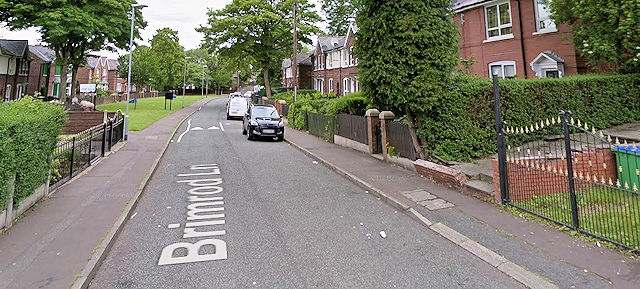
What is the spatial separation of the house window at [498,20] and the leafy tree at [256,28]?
21142 millimetres

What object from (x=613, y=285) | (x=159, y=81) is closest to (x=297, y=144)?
(x=613, y=285)

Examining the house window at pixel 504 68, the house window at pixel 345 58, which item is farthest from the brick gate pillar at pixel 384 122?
the house window at pixel 345 58

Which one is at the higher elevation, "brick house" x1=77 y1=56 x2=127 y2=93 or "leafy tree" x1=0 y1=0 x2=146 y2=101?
"brick house" x1=77 y1=56 x2=127 y2=93

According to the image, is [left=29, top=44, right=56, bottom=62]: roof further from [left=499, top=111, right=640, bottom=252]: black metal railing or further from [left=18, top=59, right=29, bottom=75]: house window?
[left=499, top=111, right=640, bottom=252]: black metal railing

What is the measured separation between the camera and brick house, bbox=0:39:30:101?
3338cm

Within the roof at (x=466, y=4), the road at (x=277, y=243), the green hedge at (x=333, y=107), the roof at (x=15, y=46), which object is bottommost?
the road at (x=277, y=243)

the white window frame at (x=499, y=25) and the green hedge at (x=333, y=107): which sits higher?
the white window frame at (x=499, y=25)

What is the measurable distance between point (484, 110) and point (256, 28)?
33.8 meters

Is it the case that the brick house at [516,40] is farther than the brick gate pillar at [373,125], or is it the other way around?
the brick house at [516,40]

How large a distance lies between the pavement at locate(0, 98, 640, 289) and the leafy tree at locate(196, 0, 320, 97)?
3050cm

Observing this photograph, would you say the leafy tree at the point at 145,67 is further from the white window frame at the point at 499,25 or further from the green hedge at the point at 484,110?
the green hedge at the point at 484,110

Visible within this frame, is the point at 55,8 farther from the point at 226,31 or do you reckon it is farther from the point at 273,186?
the point at 273,186

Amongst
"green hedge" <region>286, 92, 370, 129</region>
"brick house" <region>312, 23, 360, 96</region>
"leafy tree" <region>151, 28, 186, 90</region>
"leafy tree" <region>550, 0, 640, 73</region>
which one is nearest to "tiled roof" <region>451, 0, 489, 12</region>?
"leafy tree" <region>550, 0, 640, 73</region>

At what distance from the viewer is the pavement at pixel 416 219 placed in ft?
12.8
